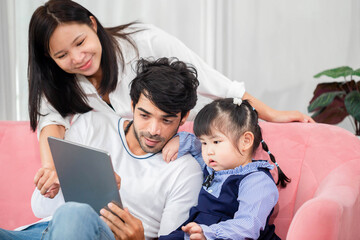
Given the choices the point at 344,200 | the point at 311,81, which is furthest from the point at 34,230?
the point at 311,81

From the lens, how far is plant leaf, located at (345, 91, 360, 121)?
2393mm

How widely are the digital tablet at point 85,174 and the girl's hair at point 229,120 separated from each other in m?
0.42

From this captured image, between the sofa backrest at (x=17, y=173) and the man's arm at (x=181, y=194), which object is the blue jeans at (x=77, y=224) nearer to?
the man's arm at (x=181, y=194)

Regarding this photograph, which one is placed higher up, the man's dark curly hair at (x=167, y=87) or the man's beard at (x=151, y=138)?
the man's dark curly hair at (x=167, y=87)

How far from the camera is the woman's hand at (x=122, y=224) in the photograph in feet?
4.12

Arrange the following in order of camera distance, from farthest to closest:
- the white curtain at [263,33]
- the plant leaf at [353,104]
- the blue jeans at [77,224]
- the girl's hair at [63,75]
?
1. the white curtain at [263,33]
2. the plant leaf at [353,104]
3. the girl's hair at [63,75]
4. the blue jeans at [77,224]

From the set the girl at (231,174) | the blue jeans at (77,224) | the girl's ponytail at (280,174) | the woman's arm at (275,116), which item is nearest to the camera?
the blue jeans at (77,224)

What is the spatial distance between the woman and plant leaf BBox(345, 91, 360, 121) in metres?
0.68

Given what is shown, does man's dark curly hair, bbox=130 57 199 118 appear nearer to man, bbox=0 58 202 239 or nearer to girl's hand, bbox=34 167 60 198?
man, bbox=0 58 202 239

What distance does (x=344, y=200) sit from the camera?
4.03ft

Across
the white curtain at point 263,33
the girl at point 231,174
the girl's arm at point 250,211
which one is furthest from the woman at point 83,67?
the white curtain at point 263,33

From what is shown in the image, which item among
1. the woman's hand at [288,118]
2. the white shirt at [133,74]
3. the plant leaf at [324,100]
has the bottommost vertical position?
the plant leaf at [324,100]

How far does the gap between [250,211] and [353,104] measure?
4.38 ft

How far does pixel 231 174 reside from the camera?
4.85ft
